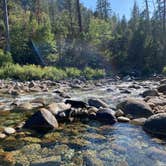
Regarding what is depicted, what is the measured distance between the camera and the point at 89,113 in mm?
12430

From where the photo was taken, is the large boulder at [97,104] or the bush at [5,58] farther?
the bush at [5,58]

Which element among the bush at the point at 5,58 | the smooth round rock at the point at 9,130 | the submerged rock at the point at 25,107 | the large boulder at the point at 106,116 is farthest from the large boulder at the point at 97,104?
the bush at the point at 5,58

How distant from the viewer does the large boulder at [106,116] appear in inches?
456

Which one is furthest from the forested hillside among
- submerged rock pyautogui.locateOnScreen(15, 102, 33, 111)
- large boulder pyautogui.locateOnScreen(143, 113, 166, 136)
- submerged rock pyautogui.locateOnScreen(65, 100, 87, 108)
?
large boulder pyautogui.locateOnScreen(143, 113, 166, 136)

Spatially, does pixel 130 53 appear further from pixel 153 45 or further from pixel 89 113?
pixel 89 113

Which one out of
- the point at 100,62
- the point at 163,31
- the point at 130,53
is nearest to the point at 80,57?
the point at 100,62

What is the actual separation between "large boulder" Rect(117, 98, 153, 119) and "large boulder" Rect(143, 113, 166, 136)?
5.52 ft

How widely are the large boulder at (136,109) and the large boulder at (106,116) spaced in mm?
1026

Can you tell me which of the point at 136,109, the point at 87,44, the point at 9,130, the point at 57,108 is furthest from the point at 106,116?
the point at 87,44

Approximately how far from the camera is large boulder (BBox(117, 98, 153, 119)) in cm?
1243

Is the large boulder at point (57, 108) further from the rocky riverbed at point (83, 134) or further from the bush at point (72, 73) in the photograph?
the bush at point (72, 73)

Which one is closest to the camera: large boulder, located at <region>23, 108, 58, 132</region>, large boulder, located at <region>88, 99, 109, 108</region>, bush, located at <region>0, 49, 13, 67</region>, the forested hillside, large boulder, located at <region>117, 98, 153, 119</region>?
large boulder, located at <region>23, 108, 58, 132</region>

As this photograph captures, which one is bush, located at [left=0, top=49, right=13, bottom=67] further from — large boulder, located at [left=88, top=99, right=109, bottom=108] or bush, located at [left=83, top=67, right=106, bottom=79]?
large boulder, located at [left=88, top=99, right=109, bottom=108]

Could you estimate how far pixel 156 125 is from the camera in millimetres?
10328
